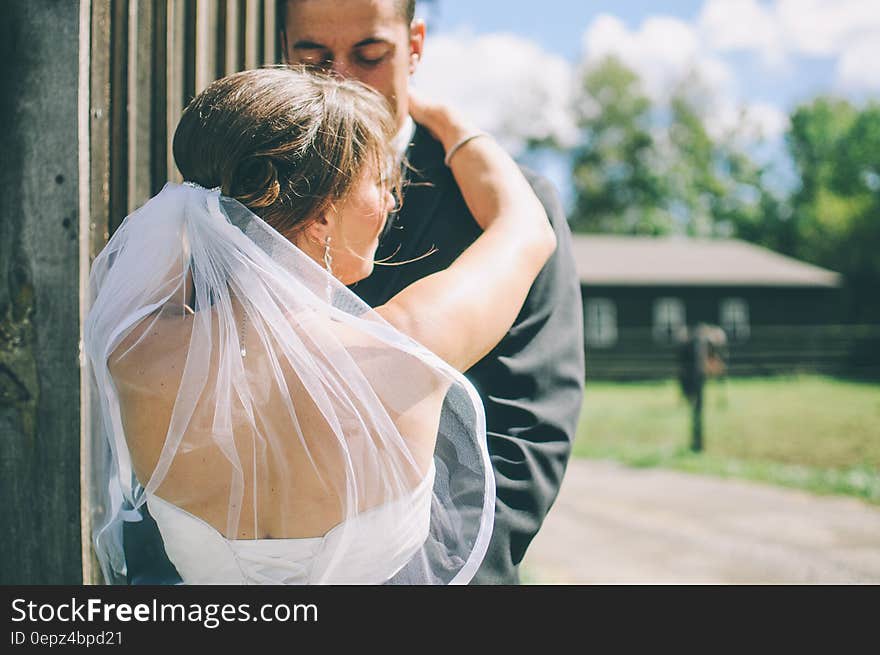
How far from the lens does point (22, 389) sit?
1938 millimetres

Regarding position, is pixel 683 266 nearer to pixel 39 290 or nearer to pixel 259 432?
pixel 39 290

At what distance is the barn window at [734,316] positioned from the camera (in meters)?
31.5

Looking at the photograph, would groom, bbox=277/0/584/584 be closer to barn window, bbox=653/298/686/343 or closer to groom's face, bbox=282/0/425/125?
groom's face, bbox=282/0/425/125

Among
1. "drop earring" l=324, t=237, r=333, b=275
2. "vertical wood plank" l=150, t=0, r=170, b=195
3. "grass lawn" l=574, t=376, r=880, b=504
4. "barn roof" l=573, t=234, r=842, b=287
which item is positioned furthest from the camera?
"barn roof" l=573, t=234, r=842, b=287

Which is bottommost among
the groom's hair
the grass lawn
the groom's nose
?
the grass lawn

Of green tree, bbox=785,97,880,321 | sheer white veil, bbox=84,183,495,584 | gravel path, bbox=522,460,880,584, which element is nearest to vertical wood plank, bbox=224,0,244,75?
sheer white veil, bbox=84,183,495,584

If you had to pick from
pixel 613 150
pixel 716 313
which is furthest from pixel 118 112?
pixel 613 150

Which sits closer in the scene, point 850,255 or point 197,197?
point 197,197

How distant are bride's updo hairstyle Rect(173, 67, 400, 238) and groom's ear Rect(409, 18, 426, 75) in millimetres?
701

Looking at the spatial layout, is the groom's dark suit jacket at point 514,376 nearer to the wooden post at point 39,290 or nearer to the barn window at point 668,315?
the wooden post at point 39,290

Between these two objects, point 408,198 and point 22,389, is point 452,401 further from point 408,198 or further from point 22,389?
point 22,389

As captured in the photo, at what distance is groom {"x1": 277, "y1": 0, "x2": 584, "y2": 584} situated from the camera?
6.16 feet
